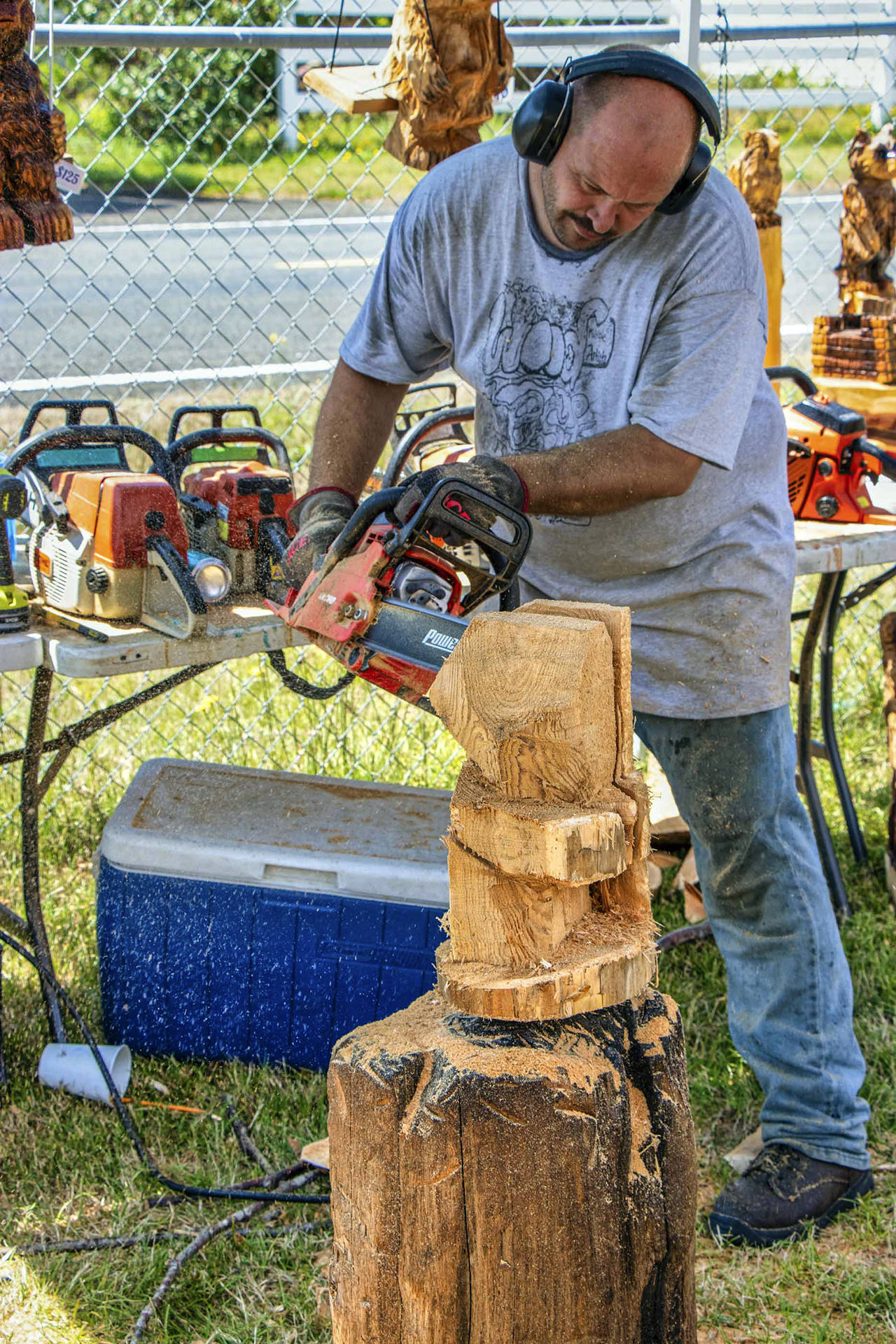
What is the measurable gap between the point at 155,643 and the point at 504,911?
129 centimetres

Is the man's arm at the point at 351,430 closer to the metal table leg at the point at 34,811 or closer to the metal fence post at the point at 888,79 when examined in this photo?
the metal table leg at the point at 34,811

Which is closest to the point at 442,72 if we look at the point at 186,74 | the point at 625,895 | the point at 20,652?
the point at 20,652

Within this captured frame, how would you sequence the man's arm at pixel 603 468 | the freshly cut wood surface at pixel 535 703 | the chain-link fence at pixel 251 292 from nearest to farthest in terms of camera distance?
the freshly cut wood surface at pixel 535 703
the man's arm at pixel 603 468
the chain-link fence at pixel 251 292

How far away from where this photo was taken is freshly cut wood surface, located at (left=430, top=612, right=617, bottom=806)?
1399mm

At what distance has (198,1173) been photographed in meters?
2.82

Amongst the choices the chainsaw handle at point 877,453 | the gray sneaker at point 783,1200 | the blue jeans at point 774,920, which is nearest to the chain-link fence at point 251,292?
the chainsaw handle at point 877,453

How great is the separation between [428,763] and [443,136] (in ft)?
6.67

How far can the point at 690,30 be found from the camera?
391cm

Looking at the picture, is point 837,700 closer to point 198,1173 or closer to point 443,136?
point 443,136

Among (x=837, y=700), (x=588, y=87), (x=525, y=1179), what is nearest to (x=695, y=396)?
(x=588, y=87)

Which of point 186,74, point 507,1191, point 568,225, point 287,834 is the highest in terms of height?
point 186,74

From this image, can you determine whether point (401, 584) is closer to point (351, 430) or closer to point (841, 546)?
point (351, 430)

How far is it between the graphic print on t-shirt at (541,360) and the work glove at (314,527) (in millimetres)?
384

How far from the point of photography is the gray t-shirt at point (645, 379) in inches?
94.8
